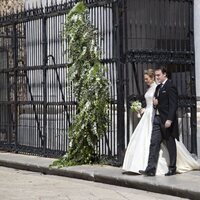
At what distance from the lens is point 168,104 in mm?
11820

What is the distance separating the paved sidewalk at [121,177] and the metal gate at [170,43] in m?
1.54

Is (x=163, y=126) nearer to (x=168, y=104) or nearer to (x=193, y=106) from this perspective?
(x=168, y=104)

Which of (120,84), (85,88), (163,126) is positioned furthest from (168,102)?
(85,88)

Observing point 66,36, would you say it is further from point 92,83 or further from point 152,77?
point 152,77

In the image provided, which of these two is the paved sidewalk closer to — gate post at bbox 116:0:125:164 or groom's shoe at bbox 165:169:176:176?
groom's shoe at bbox 165:169:176:176

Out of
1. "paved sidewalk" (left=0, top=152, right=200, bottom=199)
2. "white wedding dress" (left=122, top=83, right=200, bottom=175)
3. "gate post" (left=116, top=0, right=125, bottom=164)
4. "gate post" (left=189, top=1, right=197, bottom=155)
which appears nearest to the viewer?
"paved sidewalk" (left=0, top=152, right=200, bottom=199)

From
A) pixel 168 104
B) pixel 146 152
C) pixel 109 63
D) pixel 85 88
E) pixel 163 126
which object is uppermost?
pixel 109 63

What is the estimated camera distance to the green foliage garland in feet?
45.2

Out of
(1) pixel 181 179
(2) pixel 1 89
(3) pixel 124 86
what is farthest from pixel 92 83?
(2) pixel 1 89

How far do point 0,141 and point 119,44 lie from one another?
627cm

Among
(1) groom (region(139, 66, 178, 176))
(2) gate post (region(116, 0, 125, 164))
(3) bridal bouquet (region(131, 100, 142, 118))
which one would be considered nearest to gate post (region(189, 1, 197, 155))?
(2) gate post (region(116, 0, 125, 164))

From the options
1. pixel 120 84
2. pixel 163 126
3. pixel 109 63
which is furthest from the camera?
pixel 109 63

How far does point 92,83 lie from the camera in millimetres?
13734

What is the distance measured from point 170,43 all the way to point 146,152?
3.18 m
